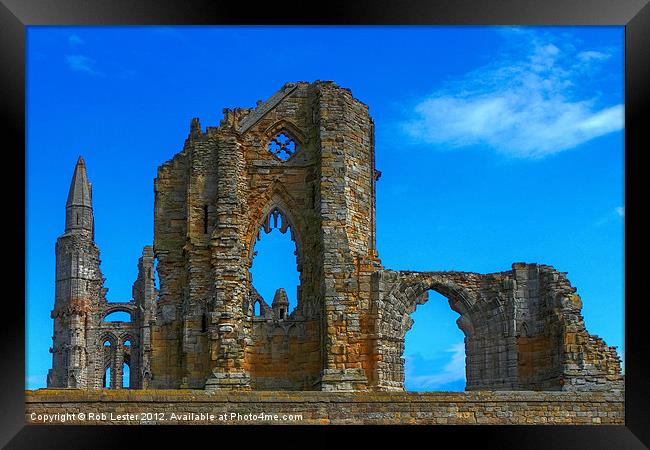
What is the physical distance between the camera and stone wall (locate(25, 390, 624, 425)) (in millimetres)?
21859

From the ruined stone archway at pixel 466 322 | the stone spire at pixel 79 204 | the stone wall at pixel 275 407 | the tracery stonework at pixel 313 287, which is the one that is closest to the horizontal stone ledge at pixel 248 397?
the stone wall at pixel 275 407

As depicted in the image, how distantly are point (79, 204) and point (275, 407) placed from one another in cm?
4383

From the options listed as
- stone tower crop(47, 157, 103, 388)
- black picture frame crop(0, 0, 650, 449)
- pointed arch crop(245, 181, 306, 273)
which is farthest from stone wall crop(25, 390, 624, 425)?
stone tower crop(47, 157, 103, 388)

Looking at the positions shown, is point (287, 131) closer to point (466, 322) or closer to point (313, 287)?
point (313, 287)

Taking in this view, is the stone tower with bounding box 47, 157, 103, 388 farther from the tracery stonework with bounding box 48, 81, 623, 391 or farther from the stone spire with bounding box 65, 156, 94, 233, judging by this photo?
the tracery stonework with bounding box 48, 81, 623, 391

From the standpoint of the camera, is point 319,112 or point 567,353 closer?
point 567,353

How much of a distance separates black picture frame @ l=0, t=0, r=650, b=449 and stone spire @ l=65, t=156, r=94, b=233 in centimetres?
4726

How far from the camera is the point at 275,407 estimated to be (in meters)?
22.1

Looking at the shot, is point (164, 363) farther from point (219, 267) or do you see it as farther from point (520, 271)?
point (520, 271)
